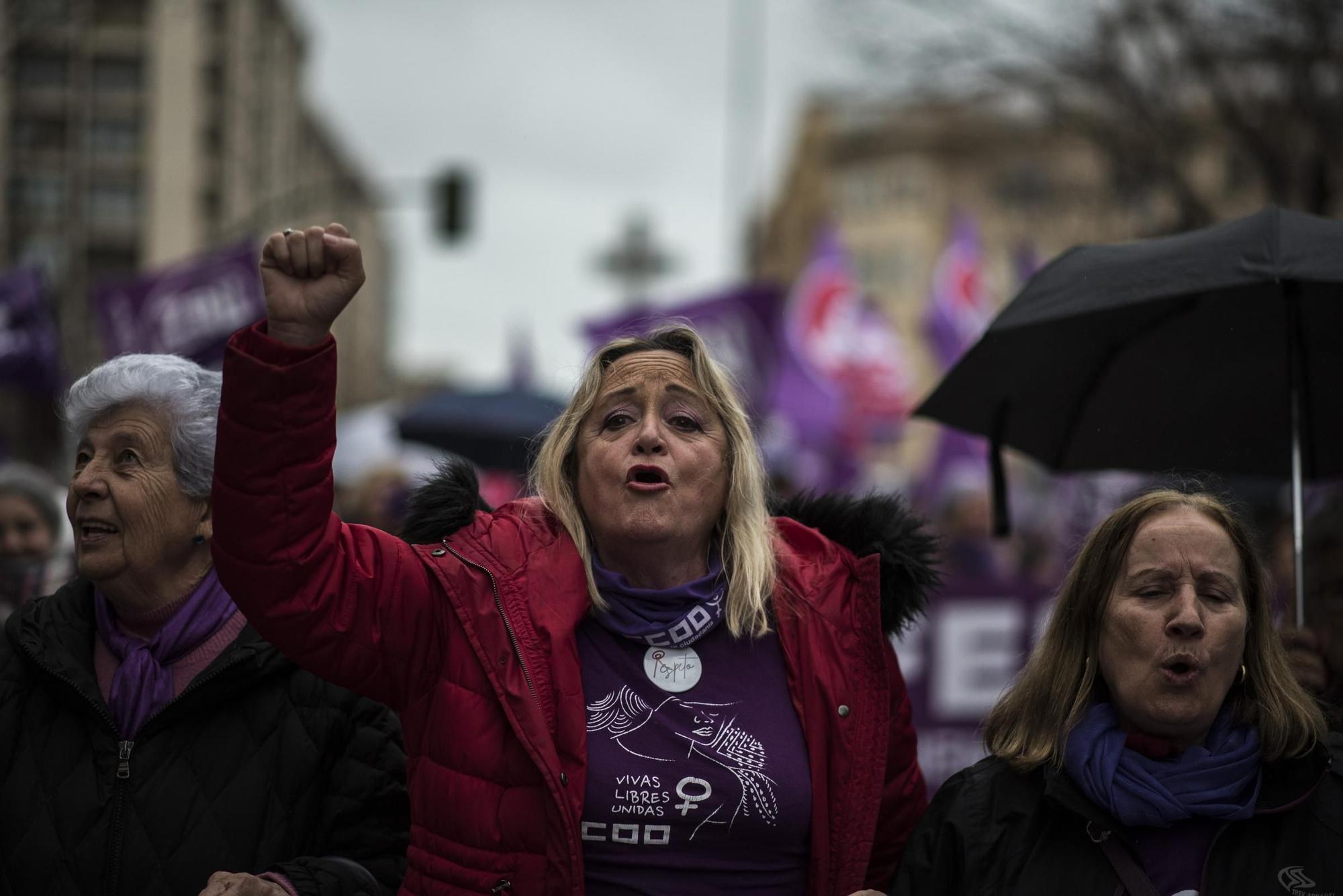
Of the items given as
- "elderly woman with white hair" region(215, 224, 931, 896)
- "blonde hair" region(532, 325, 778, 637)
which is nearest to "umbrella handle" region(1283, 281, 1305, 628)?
"elderly woman with white hair" region(215, 224, 931, 896)

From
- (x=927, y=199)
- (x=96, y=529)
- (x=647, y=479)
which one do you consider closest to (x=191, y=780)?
(x=96, y=529)

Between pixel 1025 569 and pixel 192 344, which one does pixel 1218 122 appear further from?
pixel 192 344

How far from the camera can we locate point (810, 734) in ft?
9.77

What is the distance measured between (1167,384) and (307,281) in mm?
2718

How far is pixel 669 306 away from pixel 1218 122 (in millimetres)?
5214

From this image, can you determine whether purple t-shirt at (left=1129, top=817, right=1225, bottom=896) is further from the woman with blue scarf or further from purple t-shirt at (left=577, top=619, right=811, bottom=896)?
purple t-shirt at (left=577, top=619, right=811, bottom=896)

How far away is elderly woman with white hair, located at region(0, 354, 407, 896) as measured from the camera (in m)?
2.98

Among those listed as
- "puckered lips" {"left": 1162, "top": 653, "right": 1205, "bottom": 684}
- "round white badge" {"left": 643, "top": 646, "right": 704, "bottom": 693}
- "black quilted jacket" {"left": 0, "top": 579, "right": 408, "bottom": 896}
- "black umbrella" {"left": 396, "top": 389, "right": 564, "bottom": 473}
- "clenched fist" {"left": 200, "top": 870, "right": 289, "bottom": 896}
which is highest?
"puckered lips" {"left": 1162, "top": 653, "right": 1205, "bottom": 684}

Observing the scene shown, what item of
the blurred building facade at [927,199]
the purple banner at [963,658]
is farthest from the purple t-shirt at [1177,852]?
the blurred building facade at [927,199]

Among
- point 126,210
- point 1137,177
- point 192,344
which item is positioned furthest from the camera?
point 126,210

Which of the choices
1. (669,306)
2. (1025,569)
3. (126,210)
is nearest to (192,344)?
(669,306)

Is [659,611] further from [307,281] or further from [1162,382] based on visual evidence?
[1162,382]

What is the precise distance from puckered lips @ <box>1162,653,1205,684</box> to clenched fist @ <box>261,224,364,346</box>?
63.9 inches

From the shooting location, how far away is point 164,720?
304cm
